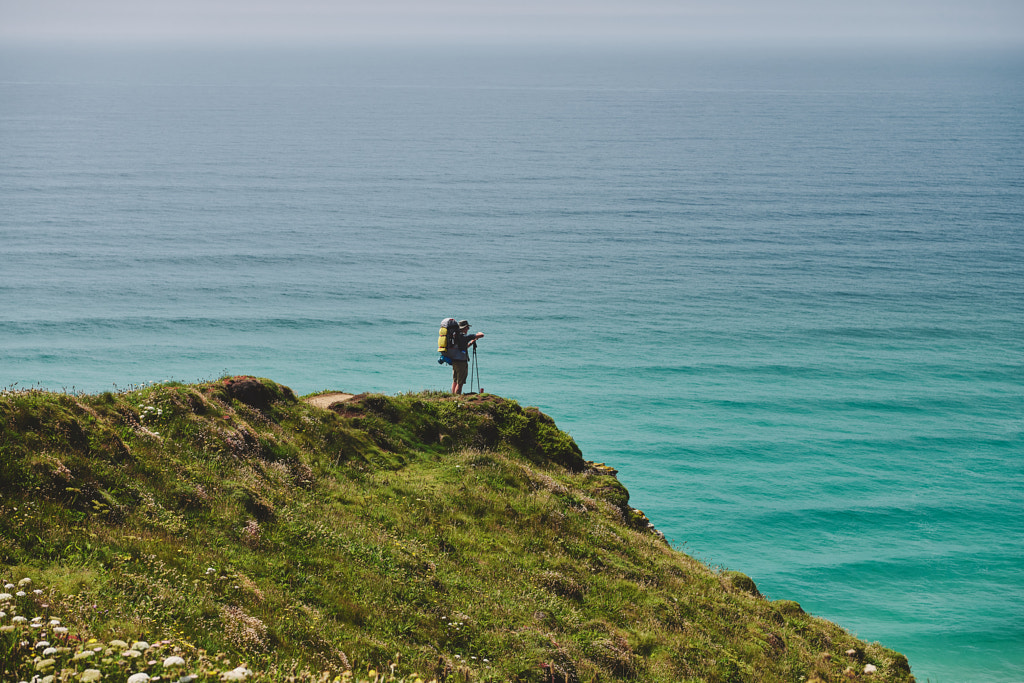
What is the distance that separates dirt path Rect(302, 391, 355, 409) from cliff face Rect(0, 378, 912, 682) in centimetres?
66

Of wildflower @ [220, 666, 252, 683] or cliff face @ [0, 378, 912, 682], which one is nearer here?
wildflower @ [220, 666, 252, 683]

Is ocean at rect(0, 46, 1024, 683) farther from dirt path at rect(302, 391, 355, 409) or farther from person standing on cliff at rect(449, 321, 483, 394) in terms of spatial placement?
person standing on cliff at rect(449, 321, 483, 394)

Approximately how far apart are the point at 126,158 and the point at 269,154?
2509 centimetres

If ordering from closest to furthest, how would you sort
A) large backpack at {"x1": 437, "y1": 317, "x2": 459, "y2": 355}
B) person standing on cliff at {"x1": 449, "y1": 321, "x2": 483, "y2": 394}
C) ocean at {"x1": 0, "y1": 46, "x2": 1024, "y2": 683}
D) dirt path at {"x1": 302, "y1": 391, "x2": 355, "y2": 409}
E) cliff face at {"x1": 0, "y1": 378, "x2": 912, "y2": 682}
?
cliff face at {"x1": 0, "y1": 378, "x2": 912, "y2": 682} → dirt path at {"x1": 302, "y1": 391, "x2": 355, "y2": 409} → large backpack at {"x1": 437, "y1": 317, "x2": 459, "y2": 355} → person standing on cliff at {"x1": 449, "y1": 321, "x2": 483, "y2": 394} → ocean at {"x1": 0, "y1": 46, "x2": 1024, "y2": 683}

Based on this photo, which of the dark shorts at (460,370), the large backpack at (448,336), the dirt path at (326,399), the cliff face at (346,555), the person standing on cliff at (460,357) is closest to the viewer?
the cliff face at (346,555)

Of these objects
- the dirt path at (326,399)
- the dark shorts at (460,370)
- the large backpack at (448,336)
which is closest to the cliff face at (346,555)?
the dirt path at (326,399)

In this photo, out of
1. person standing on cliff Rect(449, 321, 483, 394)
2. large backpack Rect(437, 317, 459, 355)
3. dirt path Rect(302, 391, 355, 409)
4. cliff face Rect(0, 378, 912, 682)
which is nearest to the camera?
cliff face Rect(0, 378, 912, 682)

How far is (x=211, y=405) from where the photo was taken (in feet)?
57.4

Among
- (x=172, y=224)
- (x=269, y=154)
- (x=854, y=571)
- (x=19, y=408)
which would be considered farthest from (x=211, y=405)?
(x=269, y=154)

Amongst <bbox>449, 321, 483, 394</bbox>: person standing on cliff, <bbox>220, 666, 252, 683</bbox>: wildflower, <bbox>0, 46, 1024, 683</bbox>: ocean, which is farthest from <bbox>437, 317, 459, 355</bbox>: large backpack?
<bbox>0, 46, 1024, 683</bbox>: ocean

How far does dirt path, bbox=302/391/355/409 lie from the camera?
2173 centimetres

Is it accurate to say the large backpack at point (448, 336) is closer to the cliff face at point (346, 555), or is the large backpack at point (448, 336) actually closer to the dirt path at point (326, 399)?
the cliff face at point (346, 555)

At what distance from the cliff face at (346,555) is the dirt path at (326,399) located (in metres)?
0.66

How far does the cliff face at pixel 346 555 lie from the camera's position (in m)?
10.4
